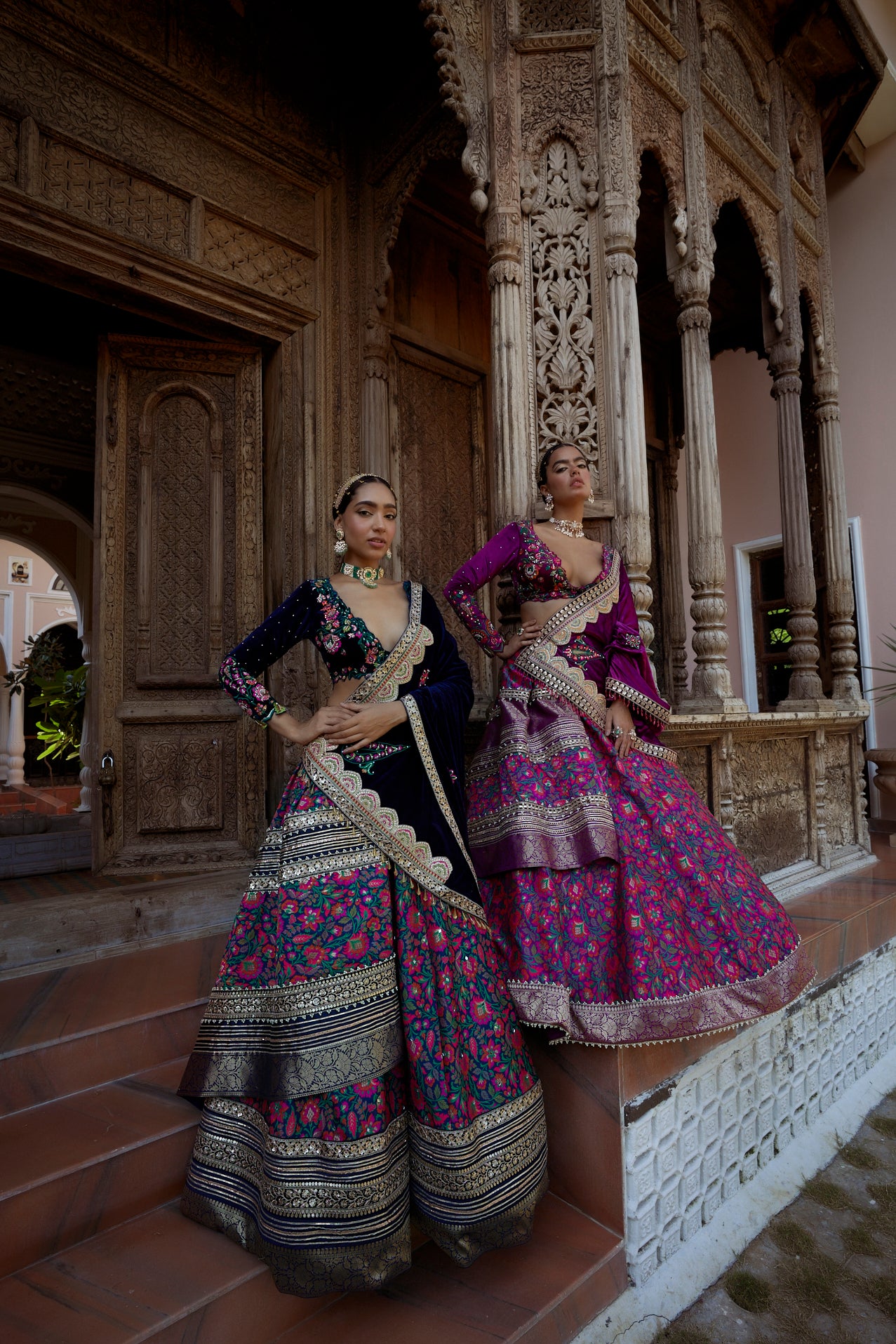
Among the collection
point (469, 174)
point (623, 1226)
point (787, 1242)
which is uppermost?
point (469, 174)

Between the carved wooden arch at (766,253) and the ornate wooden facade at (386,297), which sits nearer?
the ornate wooden facade at (386,297)

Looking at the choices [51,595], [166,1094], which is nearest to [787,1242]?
[166,1094]

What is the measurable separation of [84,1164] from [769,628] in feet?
24.6

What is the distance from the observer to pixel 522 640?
2516 mm

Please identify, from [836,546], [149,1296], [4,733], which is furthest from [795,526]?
[4,733]

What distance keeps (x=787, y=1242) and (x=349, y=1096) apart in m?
1.55

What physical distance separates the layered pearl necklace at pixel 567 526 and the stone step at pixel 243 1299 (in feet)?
6.63

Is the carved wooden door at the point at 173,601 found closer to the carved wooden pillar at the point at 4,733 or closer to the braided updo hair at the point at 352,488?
the braided updo hair at the point at 352,488

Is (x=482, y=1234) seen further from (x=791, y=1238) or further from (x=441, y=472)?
(x=441, y=472)

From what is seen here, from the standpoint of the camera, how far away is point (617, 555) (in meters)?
2.67

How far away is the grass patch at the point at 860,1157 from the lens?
2695 millimetres

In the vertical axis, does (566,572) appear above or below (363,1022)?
above

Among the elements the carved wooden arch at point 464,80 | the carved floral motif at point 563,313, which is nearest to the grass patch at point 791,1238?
the carved floral motif at point 563,313

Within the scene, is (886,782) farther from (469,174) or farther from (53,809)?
(53,809)
